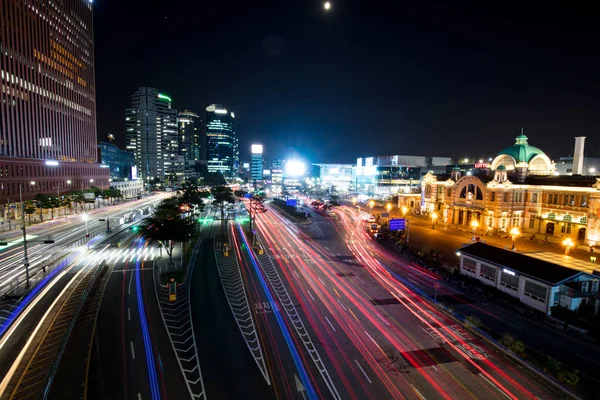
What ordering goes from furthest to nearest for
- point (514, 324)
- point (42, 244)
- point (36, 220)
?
point (36, 220) < point (42, 244) < point (514, 324)

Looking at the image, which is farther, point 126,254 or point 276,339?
point 126,254

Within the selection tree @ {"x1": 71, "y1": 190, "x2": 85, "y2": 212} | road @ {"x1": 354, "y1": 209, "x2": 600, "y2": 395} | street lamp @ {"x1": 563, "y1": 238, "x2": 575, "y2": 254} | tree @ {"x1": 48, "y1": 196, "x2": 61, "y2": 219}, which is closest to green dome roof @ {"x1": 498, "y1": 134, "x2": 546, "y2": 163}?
street lamp @ {"x1": 563, "y1": 238, "x2": 575, "y2": 254}

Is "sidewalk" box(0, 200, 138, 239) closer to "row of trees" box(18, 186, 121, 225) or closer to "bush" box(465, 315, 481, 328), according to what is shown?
"row of trees" box(18, 186, 121, 225)

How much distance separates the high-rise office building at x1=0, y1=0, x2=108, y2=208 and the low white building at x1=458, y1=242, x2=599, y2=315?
324 ft

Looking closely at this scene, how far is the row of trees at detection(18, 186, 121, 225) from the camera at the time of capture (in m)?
74.2

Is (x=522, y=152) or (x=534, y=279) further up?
(x=522, y=152)

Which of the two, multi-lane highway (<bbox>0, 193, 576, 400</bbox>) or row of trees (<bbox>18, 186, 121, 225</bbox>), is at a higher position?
row of trees (<bbox>18, 186, 121, 225</bbox>)

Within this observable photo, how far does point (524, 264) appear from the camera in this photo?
3338 cm

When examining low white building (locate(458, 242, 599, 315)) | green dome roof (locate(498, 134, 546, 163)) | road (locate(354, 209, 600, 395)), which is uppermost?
green dome roof (locate(498, 134, 546, 163))

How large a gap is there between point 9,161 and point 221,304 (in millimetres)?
80680

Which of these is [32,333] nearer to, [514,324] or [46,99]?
[514,324]

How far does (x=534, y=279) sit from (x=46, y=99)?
403 ft

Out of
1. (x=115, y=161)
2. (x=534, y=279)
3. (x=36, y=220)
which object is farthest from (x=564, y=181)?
(x=115, y=161)

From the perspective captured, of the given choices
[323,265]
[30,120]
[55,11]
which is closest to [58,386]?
[323,265]
